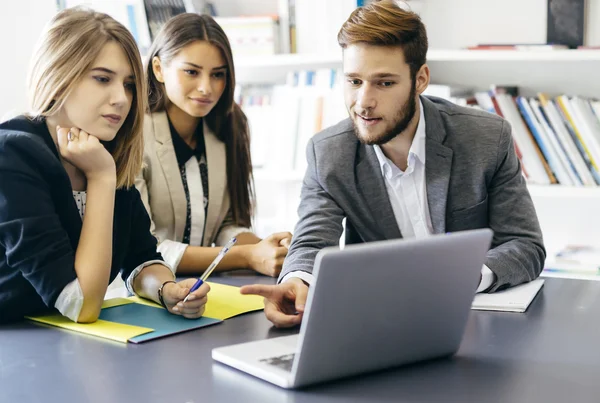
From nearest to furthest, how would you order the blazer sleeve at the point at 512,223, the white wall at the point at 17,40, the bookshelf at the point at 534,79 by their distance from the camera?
the blazer sleeve at the point at 512,223 < the bookshelf at the point at 534,79 < the white wall at the point at 17,40

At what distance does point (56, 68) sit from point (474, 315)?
33.7 inches

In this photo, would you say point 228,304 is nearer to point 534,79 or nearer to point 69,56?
point 69,56

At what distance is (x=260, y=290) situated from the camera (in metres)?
1.30

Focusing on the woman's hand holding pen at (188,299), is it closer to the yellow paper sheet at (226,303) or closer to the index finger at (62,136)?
the yellow paper sheet at (226,303)

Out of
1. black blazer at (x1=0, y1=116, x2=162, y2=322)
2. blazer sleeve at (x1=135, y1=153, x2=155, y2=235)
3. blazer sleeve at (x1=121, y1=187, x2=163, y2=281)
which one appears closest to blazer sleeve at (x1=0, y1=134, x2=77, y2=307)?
black blazer at (x1=0, y1=116, x2=162, y2=322)

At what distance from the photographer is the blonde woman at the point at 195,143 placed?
2.09 m

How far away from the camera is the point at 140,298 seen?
4.99ft

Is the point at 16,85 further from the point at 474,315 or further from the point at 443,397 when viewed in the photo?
the point at 443,397

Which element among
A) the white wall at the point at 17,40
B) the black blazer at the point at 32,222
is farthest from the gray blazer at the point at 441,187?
the white wall at the point at 17,40

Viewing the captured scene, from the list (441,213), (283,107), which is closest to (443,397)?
(441,213)

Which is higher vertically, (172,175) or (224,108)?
(224,108)

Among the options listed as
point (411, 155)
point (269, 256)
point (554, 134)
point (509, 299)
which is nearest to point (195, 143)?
point (269, 256)

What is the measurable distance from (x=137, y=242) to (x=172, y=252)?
0.26 meters

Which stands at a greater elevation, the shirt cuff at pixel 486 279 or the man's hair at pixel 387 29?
the man's hair at pixel 387 29
